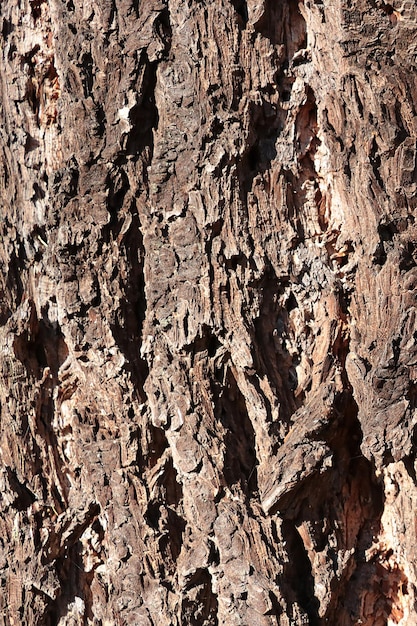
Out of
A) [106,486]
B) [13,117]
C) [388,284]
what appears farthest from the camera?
[13,117]

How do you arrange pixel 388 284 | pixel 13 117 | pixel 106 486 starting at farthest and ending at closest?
pixel 13 117
pixel 106 486
pixel 388 284

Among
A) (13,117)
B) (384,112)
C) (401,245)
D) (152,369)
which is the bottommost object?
(152,369)

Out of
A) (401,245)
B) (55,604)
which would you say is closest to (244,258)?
(401,245)

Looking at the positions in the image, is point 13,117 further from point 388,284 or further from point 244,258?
point 388,284

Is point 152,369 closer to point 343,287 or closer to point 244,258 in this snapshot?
point 244,258

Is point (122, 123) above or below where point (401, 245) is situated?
above

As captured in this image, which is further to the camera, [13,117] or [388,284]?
[13,117]

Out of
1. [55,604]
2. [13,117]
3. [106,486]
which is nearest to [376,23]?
[13,117]
